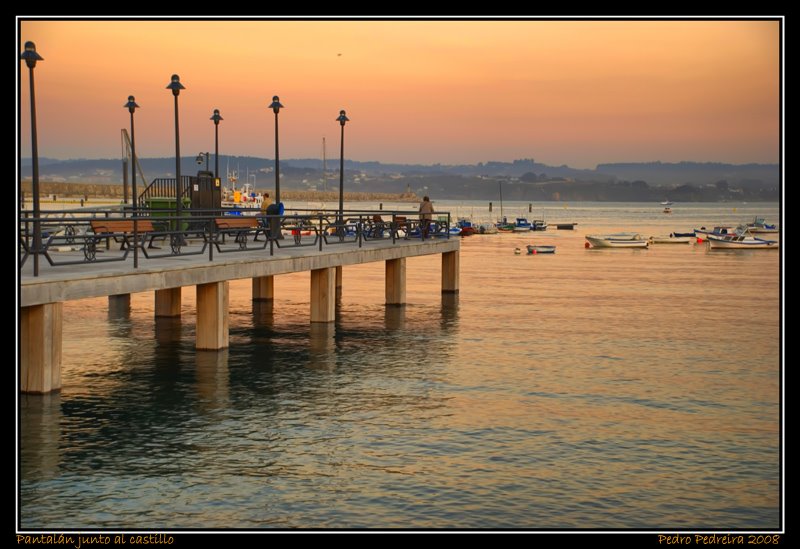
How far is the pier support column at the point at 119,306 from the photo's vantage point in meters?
33.5

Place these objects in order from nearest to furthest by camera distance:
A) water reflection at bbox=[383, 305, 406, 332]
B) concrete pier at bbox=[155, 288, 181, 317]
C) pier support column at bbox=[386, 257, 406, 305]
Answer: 1. water reflection at bbox=[383, 305, 406, 332]
2. concrete pier at bbox=[155, 288, 181, 317]
3. pier support column at bbox=[386, 257, 406, 305]

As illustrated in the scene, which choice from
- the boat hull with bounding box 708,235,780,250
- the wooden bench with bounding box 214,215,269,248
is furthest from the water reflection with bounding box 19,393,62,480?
the boat hull with bounding box 708,235,780,250

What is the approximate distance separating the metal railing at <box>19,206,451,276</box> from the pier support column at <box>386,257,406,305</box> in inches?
37.1

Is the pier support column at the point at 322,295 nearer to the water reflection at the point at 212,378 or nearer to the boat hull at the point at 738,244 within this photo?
the water reflection at the point at 212,378

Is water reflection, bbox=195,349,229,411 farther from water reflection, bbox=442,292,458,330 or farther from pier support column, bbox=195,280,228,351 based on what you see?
water reflection, bbox=442,292,458,330

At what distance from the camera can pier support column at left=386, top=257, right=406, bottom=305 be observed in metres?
36.3

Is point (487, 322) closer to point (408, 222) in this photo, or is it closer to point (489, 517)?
point (408, 222)

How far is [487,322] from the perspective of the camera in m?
33.6

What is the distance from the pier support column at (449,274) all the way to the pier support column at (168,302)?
39.9 ft

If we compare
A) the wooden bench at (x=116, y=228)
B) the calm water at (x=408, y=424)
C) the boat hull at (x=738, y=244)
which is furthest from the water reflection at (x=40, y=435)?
the boat hull at (x=738, y=244)

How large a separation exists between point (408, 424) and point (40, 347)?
6.55 m

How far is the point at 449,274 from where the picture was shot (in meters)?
41.6

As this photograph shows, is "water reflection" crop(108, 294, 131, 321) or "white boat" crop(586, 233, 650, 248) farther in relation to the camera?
"white boat" crop(586, 233, 650, 248)

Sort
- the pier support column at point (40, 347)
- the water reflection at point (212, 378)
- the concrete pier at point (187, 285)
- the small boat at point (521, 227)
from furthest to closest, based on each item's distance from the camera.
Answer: the small boat at point (521, 227) < the water reflection at point (212, 378) < the concrete pier at point (187, 285) < the pier support column at point (40, 347)
